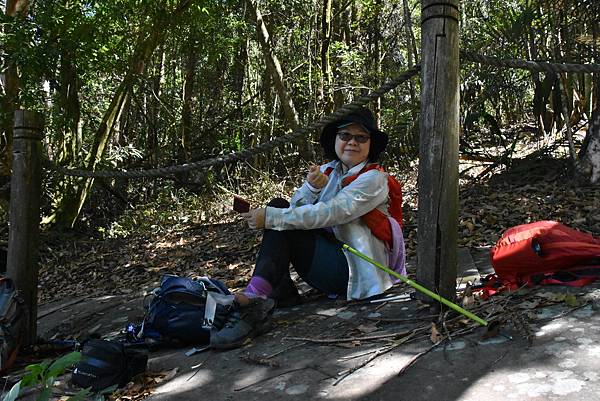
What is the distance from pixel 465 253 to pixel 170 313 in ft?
7.80

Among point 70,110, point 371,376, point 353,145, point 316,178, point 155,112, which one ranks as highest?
point 155,112

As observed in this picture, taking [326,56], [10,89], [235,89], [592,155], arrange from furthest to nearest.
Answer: [235,89] → [326,56] → [10,89] → [592,155]

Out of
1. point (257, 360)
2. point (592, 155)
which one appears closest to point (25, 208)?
point (257, 360)

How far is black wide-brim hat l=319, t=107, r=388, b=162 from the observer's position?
2.98 meters

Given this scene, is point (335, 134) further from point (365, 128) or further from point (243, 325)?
point (243, 325)

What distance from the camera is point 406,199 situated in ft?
23.0

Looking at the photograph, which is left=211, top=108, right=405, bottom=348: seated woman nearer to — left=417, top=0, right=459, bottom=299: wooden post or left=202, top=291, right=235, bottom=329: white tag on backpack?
left=202, top=291, right=235, bottom=329: white tag on backpack

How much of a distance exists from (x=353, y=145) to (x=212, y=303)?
3.79ft

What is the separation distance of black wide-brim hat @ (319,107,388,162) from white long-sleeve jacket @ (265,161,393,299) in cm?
14

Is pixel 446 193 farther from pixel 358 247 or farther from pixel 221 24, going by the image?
pixel 221 24

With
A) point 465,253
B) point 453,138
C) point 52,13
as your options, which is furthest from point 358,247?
point 52,13

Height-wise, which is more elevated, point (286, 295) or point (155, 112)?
point (155, 112)

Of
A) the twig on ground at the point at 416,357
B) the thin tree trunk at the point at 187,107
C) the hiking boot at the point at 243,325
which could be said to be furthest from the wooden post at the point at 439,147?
the thin tree trunk at the point at 187,107

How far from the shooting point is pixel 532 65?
7.88 ft
